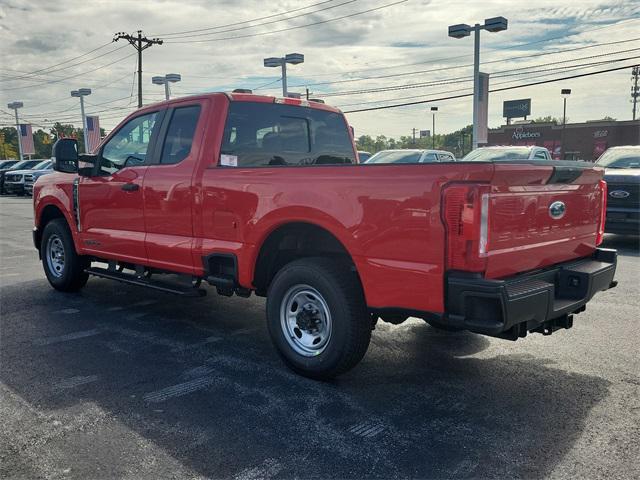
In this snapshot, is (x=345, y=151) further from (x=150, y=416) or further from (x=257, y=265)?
(x=150, y=416)

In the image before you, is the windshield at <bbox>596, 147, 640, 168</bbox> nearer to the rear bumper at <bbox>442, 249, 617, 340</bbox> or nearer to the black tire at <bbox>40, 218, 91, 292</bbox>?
the rear bumper at <bbox>442, 249, 617, 340</bbox>

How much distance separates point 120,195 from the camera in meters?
5.63

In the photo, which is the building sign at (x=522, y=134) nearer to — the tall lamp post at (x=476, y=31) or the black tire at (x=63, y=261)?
the tall lamp post at (x=476, y=31)

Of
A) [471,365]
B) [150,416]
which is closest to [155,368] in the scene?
[150,416]

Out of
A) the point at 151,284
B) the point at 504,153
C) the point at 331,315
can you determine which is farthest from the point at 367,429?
the point at 504,153

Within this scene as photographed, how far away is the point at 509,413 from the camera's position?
3.54 metres

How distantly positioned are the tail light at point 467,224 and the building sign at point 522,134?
66523 millimetres

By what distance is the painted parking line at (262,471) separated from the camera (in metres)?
2.81

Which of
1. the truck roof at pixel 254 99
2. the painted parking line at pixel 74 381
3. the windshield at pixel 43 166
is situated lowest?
the painted parking line at pixel 74 381

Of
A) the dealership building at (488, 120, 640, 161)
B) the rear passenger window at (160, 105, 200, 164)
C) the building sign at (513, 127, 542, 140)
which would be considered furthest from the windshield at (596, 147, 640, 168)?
the building sign at (513, 127, 542, 140)

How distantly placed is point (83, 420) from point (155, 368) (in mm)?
915

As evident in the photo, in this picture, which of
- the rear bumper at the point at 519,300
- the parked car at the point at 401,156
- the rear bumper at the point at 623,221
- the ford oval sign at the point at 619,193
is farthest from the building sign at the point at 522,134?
the rear bumper at the point at 519,300

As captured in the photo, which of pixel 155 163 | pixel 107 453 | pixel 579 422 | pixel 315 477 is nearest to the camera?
pixel 315 477

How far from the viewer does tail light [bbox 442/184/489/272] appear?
3111 millimetres
